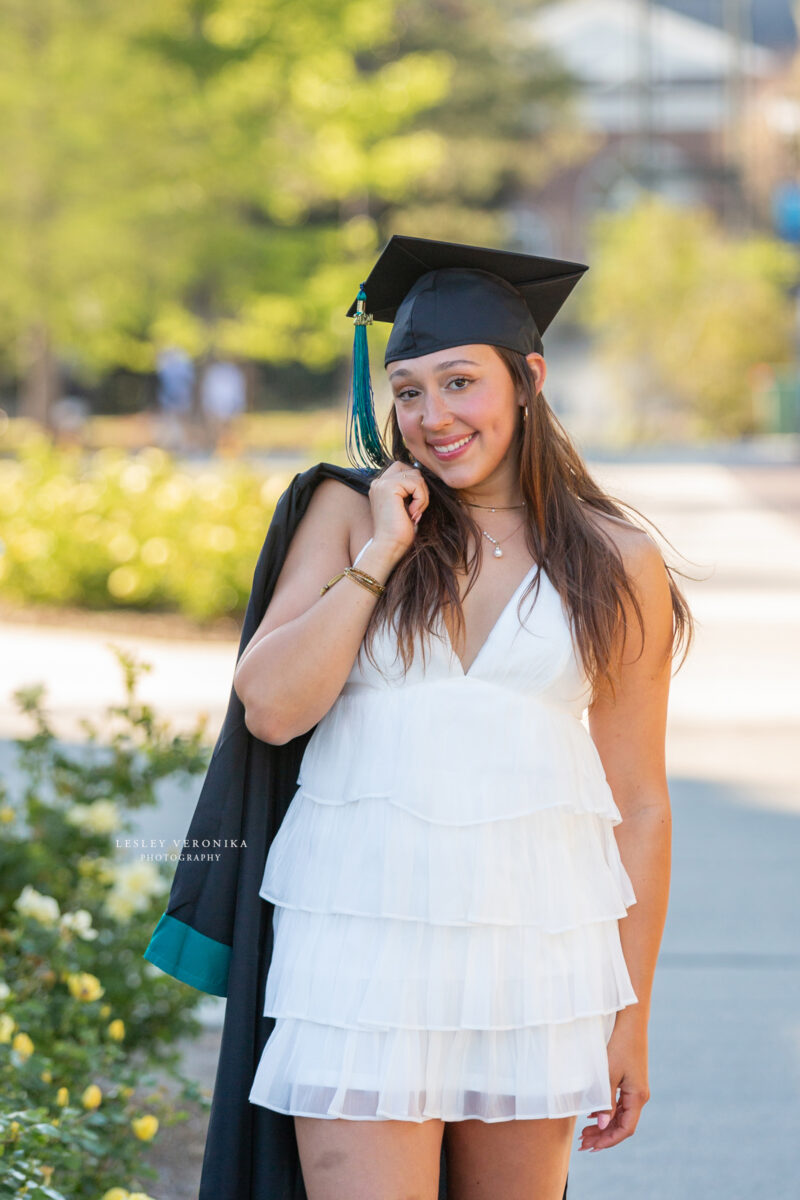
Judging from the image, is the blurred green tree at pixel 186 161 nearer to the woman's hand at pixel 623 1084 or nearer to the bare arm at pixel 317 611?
the bare arm at pixel 317 611

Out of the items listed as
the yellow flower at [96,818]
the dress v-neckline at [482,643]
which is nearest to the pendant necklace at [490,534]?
the dress v-neckline at [482,643]

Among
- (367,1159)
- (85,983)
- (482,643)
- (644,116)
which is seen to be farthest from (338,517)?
(644,116)

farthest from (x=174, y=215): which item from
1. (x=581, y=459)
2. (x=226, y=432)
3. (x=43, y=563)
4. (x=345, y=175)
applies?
(x=581, y=459)

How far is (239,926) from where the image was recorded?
215 cm

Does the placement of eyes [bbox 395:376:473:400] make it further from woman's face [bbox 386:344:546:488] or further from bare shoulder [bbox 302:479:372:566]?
bare shoulder [bbox 302:479:372:566]

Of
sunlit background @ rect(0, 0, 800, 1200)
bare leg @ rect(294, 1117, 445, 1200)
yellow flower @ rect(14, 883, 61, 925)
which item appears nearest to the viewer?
bare leg @ rect(294, 1117, 445, 1200)

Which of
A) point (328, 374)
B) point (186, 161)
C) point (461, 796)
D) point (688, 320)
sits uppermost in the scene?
point (186, 161)

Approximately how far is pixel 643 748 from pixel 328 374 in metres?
40.4

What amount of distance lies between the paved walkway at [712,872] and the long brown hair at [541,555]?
30 cm

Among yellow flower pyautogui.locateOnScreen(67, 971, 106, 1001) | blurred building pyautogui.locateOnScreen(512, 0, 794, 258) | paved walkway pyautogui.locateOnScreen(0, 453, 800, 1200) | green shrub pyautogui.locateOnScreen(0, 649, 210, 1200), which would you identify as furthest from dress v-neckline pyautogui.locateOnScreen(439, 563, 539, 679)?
blurred building pyautogui.locateOnScreen(512, 0, 794, 258)

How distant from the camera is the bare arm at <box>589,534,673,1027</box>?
221cm

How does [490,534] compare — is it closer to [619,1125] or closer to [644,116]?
[619,1125]

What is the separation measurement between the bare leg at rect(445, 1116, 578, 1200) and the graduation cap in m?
1.00

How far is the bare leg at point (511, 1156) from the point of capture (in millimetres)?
2078
